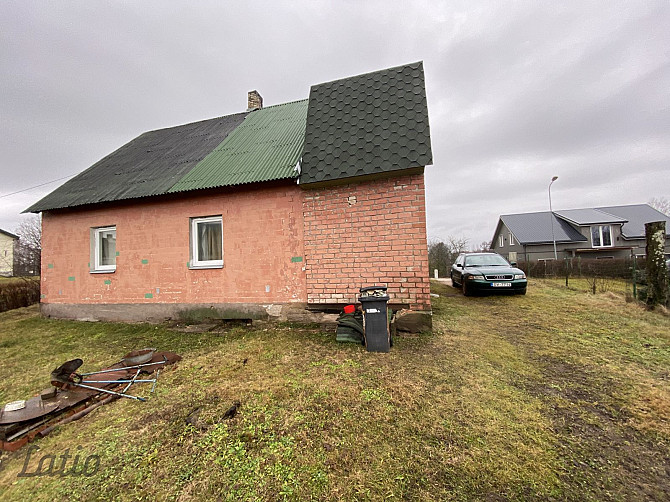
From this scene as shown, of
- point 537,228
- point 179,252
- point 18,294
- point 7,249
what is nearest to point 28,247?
point 7,249

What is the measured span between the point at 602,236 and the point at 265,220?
3141cm

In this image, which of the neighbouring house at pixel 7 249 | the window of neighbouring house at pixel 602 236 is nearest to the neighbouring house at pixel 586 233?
the window of neighbouring house at pixel 602 236

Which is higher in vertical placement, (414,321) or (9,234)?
(9,234)

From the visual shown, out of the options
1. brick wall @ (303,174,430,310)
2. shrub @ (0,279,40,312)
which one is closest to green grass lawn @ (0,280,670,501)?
brick wall @ (303,174,430,310)

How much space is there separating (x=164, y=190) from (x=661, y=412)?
8492mm

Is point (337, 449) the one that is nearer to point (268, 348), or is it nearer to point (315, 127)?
point (268, 348)

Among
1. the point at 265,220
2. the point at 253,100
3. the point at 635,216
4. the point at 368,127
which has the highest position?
the point at 253,100

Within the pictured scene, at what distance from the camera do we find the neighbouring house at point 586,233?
23.5m

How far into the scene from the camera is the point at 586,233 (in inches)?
962

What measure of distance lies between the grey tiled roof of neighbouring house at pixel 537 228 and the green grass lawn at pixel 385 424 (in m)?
24.2

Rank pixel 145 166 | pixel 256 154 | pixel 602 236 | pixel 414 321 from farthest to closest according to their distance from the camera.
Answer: pixel 602 236 < pixel 145 166 < pixel 256 154 < pixel 414 321

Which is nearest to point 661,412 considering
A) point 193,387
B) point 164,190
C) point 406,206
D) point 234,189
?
point 406,206

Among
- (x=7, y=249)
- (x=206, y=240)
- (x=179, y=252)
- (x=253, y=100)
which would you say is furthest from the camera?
(x=7, y=249)

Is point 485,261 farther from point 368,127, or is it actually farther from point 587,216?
point 587,216
